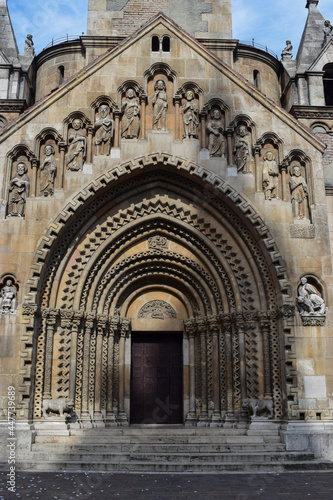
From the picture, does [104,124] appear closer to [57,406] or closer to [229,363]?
[229,363]

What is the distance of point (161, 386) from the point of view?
1609 cm

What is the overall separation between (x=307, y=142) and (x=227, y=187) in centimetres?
288

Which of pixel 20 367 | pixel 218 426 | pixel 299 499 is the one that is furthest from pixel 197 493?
pixel 20 367

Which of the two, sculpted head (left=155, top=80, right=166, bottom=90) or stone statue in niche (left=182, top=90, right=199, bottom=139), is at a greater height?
sculpted head (left=155, top=80, right=166, bottom=90)

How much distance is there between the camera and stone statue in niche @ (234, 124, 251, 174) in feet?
50.7

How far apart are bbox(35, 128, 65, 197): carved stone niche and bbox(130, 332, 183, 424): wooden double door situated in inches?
206

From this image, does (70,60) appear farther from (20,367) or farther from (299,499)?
(299,499)

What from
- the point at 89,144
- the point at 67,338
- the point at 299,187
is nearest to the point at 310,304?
the point at 299,187

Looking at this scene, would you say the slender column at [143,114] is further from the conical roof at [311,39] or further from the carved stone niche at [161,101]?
the conical roof at [311,39]

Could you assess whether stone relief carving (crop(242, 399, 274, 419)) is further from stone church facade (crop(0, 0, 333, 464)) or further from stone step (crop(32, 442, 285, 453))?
stone step (crop(32, 442, 285, 453))

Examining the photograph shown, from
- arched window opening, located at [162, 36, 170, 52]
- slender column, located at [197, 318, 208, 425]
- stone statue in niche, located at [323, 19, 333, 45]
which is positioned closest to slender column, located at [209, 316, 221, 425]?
slender column, located at [197, 318, 208, 425]

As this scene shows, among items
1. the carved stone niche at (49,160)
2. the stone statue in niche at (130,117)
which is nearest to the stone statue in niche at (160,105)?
the stone statue in niche at (130,117)

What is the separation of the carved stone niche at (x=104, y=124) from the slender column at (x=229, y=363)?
6024 millimetres

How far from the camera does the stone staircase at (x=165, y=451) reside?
11.9 m
